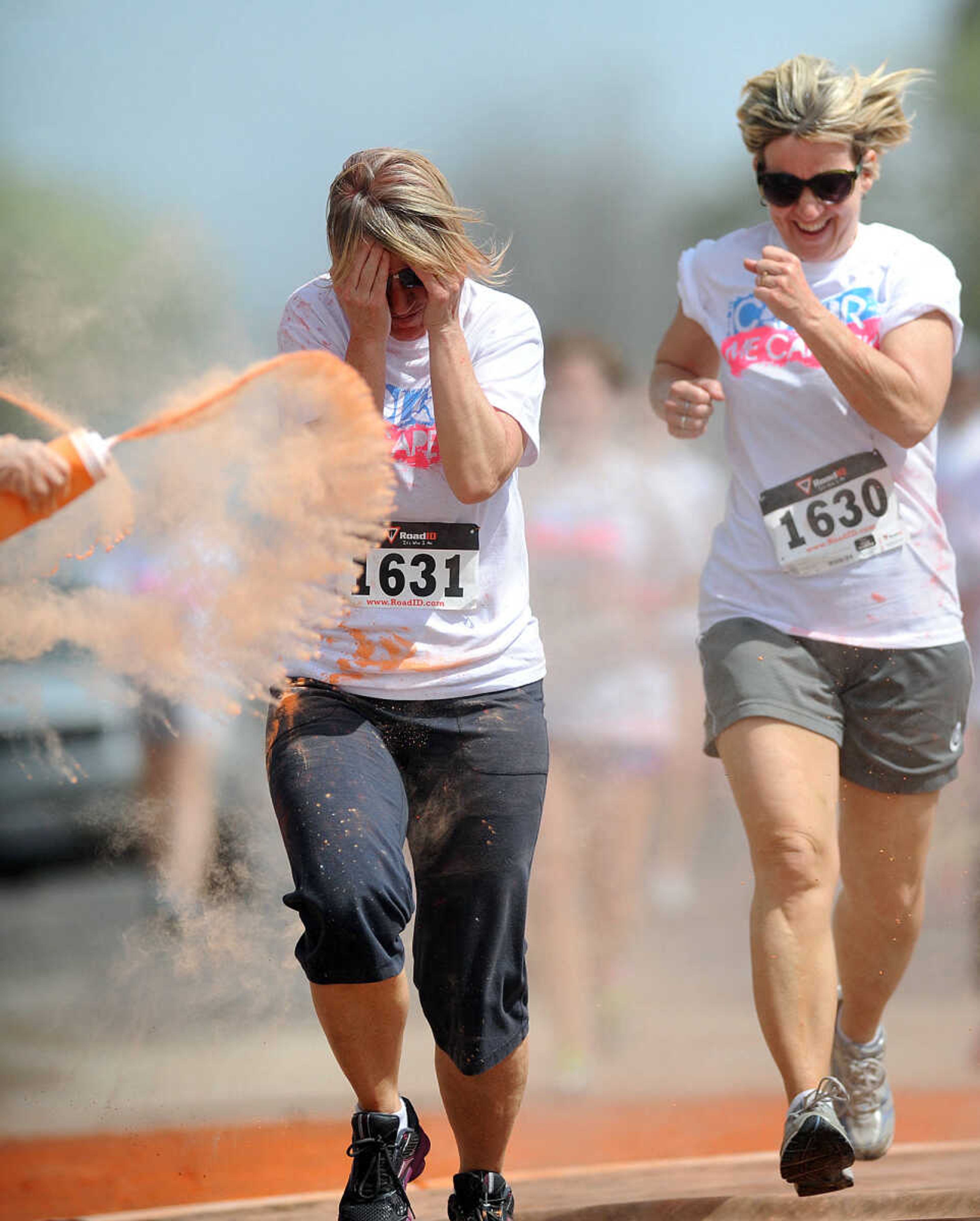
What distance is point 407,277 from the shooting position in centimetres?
255

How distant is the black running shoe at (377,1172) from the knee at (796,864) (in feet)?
2.73

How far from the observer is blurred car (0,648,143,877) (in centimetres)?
319

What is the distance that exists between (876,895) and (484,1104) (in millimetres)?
1019

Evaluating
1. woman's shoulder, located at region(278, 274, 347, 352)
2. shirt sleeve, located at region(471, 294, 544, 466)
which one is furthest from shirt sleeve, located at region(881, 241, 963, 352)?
woman's shoulder, located at region(278, 274, 347, 352)

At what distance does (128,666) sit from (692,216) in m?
1.94

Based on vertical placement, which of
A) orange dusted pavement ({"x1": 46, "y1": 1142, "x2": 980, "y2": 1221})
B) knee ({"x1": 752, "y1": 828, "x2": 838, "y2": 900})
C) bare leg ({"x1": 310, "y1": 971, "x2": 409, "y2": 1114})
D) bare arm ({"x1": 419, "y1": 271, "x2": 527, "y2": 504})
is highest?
bare arm ({"x1": 419, "y1": 271, "x2": 527, "y2": 504})

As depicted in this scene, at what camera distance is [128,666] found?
118 inches

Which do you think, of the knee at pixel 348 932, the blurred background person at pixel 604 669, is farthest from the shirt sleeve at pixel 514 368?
the blurred background person at pixel 604 669

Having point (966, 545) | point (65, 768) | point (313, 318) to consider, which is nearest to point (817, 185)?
point (313, 318)

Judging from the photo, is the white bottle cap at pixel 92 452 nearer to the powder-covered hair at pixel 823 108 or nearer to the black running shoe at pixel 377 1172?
the black running shoe at pixel 377 1172

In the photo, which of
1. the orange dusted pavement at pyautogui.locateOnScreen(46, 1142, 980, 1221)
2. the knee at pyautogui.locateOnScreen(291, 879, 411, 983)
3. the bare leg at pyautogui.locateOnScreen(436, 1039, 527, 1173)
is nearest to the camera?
the knee at pyautogui.locateOnScreen(291, 879, 411, 983)

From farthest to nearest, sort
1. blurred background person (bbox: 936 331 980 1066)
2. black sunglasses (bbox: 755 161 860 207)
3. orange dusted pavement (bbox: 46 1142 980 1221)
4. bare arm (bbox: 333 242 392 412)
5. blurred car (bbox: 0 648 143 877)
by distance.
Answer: blurred background person (bbox: 936 331 980 1066) → orange dusted pavement (bbox: 46 1142 980 1221) → blurred car (bbox: 0 648 143 877) → black sunglasses (bbox: 755 161 860 207) → bare arm (bbox: 333 242 392 412)

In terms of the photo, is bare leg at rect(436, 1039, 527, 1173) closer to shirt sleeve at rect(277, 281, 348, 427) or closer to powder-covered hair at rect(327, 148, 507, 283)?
shirt sleeve at rect(277, 281, 348, 427)

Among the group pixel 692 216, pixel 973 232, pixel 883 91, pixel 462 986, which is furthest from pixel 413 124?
pixel 462 986
